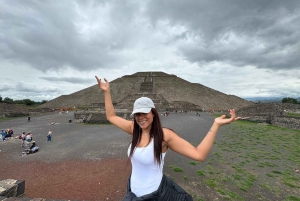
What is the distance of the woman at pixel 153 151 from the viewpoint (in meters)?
1.69

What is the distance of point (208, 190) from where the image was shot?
17.5 ft

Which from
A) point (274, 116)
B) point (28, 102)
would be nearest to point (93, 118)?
point (274, 116)

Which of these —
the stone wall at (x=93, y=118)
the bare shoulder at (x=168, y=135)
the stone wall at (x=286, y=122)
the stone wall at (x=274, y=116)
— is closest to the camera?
the bare shoulder at (x=168, y=135)

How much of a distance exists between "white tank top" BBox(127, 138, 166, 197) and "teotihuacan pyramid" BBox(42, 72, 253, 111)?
4910 centimetres

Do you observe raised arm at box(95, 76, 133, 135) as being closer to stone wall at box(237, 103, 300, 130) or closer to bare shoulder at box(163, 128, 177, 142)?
bare shoulder at box(163, 128, 177, 142)

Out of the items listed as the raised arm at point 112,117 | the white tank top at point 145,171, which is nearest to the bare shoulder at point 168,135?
the white tank top at point 145,171

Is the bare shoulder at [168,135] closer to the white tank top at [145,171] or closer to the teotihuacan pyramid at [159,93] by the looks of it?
the white tank top at [145,171]

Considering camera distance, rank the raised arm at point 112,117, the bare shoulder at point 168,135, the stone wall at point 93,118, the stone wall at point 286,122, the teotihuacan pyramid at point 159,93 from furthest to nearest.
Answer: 1. the teotihuacan pyramid at point 159,93
2. the stone wall at point 93,118
3. the stone wall at point 286,122
4. the raised arm at point 112,117
5. the bare shoulder at point 168,135

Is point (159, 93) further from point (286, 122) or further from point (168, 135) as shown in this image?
point (168, 135)

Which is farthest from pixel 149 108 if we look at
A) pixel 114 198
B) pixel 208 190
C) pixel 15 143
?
pixel 15 143

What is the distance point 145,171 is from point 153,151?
0.78ft

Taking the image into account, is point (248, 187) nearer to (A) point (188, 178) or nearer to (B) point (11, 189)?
(A) point (188, 178)

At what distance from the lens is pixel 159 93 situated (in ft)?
184

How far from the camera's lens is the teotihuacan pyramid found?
180 feet
